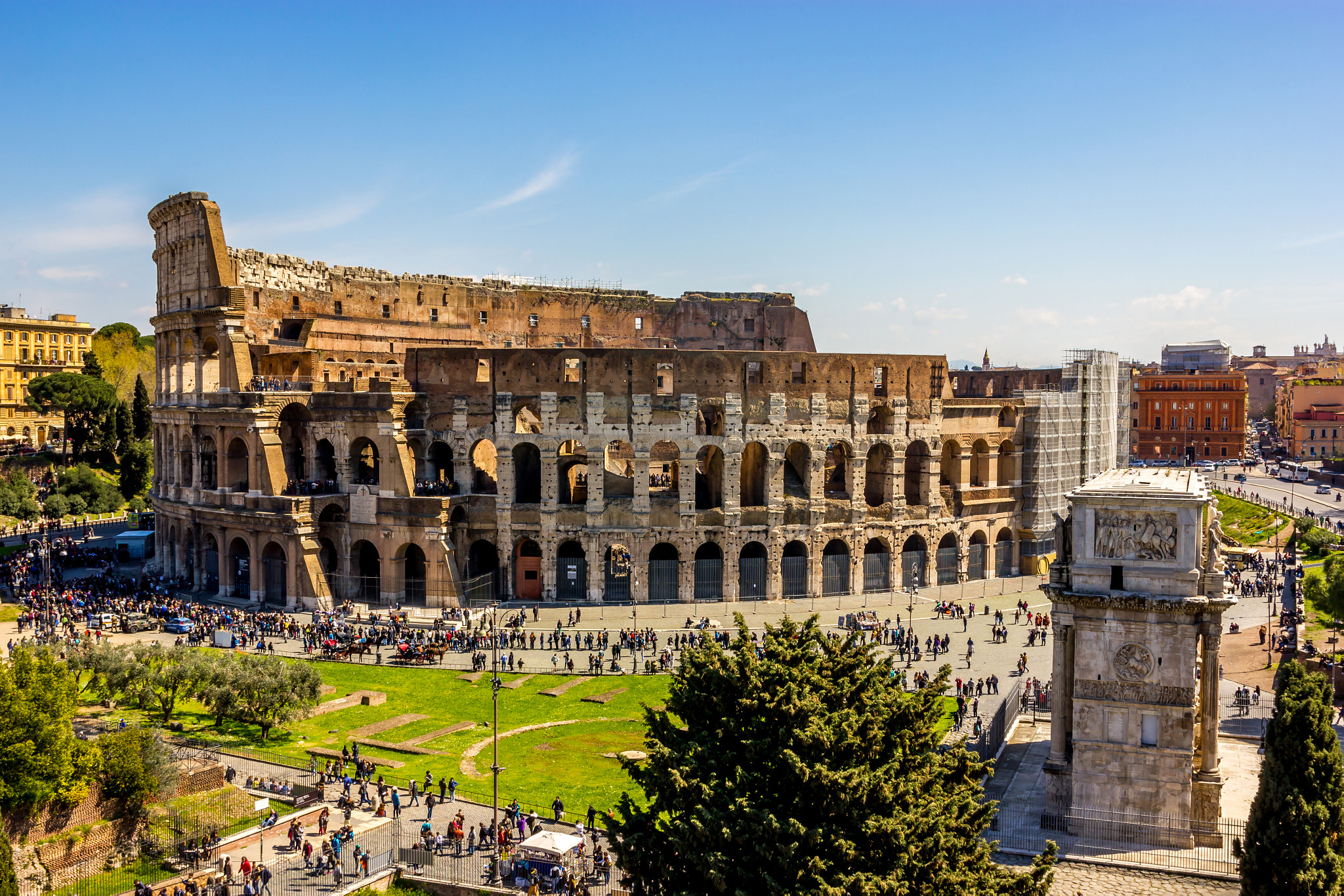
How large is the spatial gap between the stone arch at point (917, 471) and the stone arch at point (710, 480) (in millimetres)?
10499

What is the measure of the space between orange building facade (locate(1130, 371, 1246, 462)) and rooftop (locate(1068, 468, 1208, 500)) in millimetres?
83520

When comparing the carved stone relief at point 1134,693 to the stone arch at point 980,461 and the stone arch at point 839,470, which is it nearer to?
the stone arch at point 839,470

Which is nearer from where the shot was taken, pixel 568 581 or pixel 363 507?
pixel 363 507

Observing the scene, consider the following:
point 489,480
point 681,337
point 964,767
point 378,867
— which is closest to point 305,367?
point 489,480

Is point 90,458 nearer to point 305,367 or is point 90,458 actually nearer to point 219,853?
point 305,367

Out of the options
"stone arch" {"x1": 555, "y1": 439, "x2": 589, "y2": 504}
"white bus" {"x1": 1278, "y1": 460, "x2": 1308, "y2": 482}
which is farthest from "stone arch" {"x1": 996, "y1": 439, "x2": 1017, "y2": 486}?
"white bus" {"x1": 1278, "y1": 460, "x2": 1308, "y2": 482}

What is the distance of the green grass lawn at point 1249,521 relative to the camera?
68875 mm

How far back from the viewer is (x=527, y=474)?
192 ft

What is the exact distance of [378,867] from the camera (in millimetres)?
26203

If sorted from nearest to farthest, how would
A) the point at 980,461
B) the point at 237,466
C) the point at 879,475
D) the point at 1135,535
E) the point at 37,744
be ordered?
the point at 37,744, the point at 1135,535, the point at 237,466, the point at 879,475, the point at 980,461

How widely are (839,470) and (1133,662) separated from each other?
38.7 m

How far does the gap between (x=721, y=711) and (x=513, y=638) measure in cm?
2817

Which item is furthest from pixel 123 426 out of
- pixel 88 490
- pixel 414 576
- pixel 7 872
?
pixel 7 872

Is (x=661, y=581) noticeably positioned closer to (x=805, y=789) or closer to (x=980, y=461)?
(x=980, y=461)
